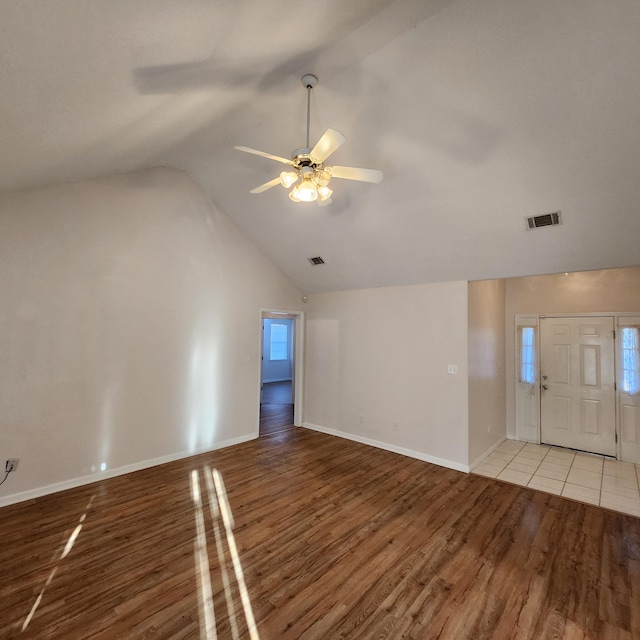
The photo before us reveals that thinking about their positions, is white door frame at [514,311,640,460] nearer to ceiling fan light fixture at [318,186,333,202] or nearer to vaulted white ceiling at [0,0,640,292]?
vaulted white ceiling at [0,0,640,292]

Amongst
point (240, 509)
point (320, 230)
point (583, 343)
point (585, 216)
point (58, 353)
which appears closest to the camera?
point (585, 216)

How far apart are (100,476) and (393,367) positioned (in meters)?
3.81

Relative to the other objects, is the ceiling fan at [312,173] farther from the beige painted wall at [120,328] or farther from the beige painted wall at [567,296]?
the beige painted wall at [567,296]

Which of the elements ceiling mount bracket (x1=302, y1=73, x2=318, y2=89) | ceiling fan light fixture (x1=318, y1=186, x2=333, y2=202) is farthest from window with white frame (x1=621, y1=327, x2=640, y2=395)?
ceiling mount bracket (x1=302, y1=73, x2=318, y2=89)

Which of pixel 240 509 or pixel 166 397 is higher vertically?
pixel 166 397

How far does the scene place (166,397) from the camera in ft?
13.6

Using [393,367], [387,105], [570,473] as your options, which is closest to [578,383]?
[570,473]

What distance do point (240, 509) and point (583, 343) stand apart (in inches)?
200

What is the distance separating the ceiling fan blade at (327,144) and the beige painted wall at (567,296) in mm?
4464

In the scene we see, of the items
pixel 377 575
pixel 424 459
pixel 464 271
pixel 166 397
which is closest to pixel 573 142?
pixel 464 271

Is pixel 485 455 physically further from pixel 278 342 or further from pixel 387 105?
pixel 278 342

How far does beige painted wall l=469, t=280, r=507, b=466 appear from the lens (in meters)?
4.15

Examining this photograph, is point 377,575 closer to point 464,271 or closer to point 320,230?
point 464,271

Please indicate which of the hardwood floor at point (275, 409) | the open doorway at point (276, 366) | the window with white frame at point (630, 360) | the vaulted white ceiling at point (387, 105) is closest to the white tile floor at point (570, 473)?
the window with white frame at point (630, 360)
